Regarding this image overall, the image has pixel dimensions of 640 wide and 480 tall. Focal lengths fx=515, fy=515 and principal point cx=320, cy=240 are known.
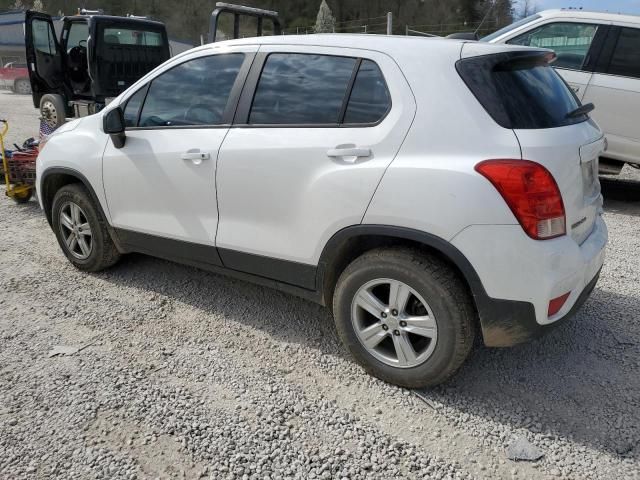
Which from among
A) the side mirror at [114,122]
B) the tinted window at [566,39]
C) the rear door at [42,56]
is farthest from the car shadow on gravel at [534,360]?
the rear door at [42,56]

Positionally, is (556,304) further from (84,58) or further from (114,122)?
(84,58)

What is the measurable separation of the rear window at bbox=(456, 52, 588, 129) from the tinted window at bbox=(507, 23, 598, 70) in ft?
13.0

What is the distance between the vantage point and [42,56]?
1016 centimetres

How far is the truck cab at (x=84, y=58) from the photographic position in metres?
9.48

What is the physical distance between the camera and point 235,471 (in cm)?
224

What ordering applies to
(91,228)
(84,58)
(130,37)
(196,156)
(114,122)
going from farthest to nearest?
1. (84,58)
2. (130,37)
3. (91,228)
4. (114,122)
5. (196,156)

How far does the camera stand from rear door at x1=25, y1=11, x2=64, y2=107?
984 centimetres

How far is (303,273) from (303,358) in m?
0.54

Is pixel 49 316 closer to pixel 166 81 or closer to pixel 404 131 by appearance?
pixel 166 81

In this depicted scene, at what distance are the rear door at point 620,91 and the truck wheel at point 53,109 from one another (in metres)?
8.92

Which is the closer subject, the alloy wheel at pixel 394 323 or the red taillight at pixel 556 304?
the red taillight at pixel 556 304

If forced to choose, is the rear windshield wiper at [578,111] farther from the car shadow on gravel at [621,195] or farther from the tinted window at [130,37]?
the tinted window at [130,37]

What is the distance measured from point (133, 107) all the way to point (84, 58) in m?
8.39

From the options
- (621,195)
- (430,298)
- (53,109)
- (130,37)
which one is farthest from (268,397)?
(130,37)
